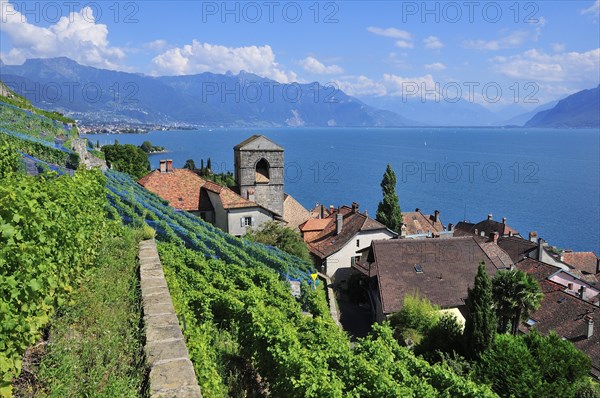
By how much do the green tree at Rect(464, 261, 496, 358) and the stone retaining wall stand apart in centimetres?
1944

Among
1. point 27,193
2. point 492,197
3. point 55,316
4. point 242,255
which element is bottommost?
point 492,197

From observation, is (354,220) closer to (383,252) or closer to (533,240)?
(383,252)

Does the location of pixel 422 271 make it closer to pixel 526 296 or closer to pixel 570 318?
pixel 526 296

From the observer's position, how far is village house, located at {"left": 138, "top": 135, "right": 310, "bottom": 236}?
38188 mm

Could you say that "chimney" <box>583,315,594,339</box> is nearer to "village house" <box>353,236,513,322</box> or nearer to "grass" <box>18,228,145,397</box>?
"village house" <box>353,236,513,322</box>

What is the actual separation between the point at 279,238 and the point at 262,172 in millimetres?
8381

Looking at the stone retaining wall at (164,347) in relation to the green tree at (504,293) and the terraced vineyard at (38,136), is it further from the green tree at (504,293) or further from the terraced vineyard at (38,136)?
the green tree at (504,293)

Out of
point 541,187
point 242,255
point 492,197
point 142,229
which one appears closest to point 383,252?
point 242,255

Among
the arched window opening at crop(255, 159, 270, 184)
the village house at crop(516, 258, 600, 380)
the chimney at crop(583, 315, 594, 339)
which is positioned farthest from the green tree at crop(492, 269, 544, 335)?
the arched window opening at crop(255, 159, 270, 184)

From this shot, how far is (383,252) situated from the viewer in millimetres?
36281

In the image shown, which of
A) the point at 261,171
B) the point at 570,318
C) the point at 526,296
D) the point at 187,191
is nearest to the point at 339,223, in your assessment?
the point at 261,171

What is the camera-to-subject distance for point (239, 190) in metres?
41.6

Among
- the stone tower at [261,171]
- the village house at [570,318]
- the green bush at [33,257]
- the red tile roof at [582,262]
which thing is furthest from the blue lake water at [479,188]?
the green bush at [33,257]

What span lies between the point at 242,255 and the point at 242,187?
65.5ft
